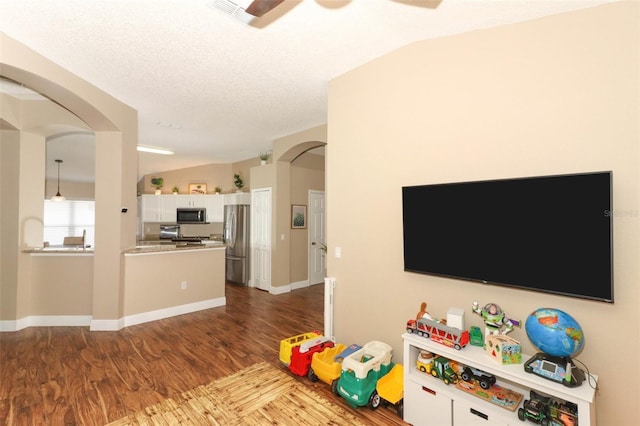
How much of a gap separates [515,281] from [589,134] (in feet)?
3.21

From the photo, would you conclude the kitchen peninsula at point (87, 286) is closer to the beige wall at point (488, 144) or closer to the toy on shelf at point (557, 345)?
the beige wall at point (488, 144)

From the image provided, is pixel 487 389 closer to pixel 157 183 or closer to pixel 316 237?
pixel 316 237

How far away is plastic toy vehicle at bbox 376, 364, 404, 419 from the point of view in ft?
7.05

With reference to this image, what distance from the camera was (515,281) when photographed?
1.86 meters

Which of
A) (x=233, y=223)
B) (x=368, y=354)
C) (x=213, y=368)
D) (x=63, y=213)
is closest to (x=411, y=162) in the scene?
(x=368, y=354)

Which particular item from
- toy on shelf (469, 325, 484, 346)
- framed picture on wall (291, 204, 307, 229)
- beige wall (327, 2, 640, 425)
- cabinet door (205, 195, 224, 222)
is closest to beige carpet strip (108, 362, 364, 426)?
beige wall (327, 2, 640, 425)

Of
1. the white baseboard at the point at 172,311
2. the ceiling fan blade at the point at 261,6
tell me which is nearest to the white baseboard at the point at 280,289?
the white baseboard at the point at 172,311

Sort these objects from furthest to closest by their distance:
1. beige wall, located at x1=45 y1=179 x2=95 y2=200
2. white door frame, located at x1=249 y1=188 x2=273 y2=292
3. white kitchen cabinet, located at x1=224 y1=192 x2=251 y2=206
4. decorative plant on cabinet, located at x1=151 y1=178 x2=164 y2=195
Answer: beige wall, located at x1=45 y1=179 x2=95 y2=200 < decorative plant on cabinet, located at x1=151 y1=178 x2=164 y2=195 < white kitchen cabinet, located at x1=224 y1=192 x2=251 y2=206 < white door frame, located at x1=249 y1=188 x2=273 y2=292

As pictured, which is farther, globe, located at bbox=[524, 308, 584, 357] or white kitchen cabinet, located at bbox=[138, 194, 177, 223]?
white kitchen cabinet, located at bbox=[138, 194, 177, 223]

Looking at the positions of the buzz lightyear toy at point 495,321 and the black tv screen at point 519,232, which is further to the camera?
the buzz lightyear toy at point 495,321

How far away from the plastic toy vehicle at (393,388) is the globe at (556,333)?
1.01m

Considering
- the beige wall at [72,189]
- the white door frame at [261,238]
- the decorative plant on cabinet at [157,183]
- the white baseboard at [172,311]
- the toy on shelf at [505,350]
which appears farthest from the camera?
the beige wall at [72,189]

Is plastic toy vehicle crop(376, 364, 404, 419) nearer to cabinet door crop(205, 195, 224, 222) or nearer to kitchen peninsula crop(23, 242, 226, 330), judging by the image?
kitchen peninsula crop(23, 242, 226, 330)

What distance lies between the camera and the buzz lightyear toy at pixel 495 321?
187cm
